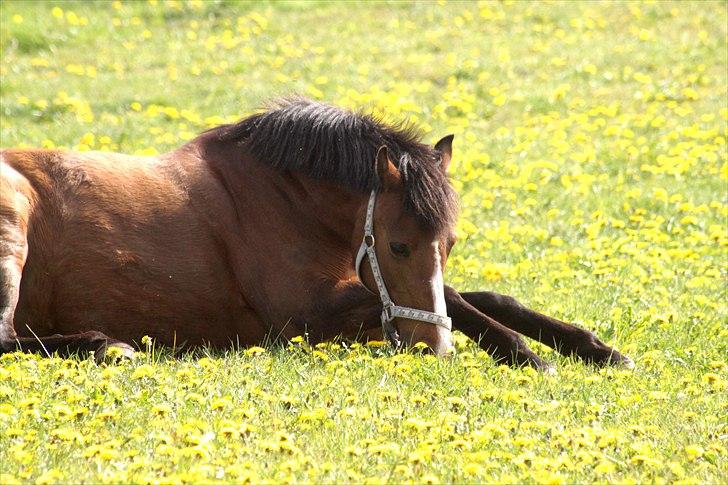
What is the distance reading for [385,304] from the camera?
19.5ft

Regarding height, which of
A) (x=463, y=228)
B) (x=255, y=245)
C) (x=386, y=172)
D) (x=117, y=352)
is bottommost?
(x=463, y=228)

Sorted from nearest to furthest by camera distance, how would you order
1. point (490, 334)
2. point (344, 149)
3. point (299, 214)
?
point (490, 334) < point (344, 149) < point (299, 214)

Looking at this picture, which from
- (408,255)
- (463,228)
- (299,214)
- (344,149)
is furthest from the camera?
(463,228)

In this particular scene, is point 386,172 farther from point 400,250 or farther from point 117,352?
point 117,352

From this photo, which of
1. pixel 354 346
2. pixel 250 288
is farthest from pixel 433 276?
pixel 250 288

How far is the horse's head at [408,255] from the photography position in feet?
19.1

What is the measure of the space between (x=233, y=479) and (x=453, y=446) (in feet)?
2.84

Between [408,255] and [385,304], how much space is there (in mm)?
276

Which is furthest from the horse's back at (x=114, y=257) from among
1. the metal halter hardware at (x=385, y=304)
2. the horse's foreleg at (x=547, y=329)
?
the horse's foreleg at (x=547, y=329)

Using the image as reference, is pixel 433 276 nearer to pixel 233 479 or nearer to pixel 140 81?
pixel 233 479

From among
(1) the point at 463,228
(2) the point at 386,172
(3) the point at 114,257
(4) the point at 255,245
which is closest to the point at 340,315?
(4) the point at 255,245

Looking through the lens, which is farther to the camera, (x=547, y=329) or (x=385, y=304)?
(x=547, y=329)

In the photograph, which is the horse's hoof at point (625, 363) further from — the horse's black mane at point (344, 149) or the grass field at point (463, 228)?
the horse's black mane at point (344, 149)

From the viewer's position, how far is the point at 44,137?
12320 mm
